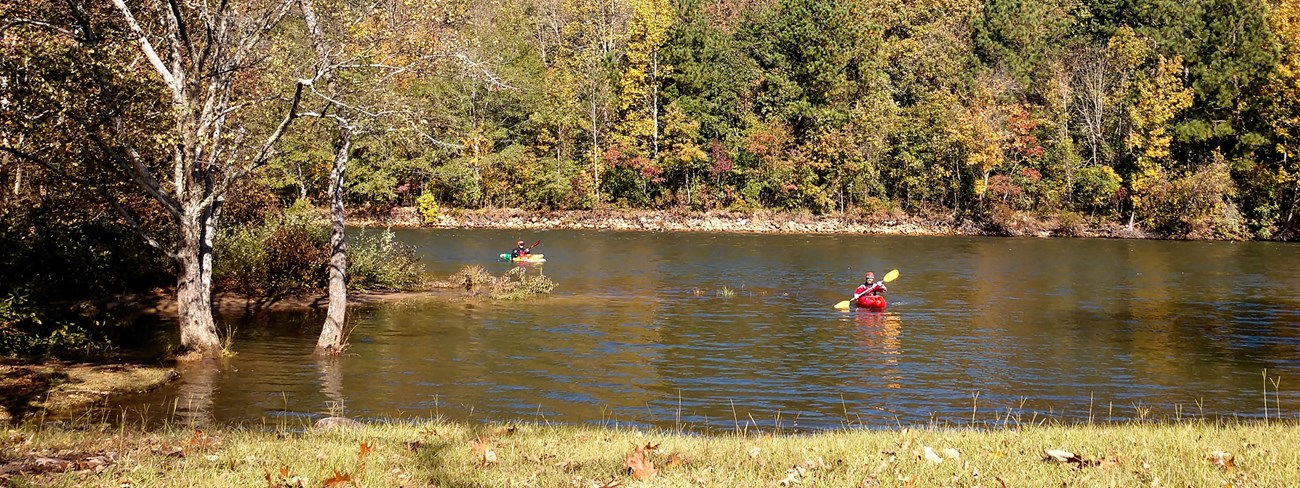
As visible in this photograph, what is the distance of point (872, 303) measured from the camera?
32531 millimetres

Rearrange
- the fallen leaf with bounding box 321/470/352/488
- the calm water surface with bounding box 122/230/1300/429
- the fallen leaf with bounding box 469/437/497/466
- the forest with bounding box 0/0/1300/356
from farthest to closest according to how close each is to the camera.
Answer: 1. the forest with bounding box 0/0/1300/356
2. the calm water surface with bounding box 122/230/1300/429
3. the fallen leaf with bounding box 469/437/497/466
4. the fallen leaf with bounding box 321/470/352/488

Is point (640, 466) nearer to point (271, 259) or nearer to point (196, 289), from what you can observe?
point (196, 289)

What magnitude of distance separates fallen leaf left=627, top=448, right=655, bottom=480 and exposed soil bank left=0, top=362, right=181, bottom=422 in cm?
1056

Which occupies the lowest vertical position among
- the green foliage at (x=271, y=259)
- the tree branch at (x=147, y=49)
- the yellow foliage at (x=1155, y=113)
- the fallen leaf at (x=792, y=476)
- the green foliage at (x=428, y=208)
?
the fallen leaf at (x=792, y=476)

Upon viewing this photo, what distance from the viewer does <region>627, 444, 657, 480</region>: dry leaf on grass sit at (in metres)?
8.60

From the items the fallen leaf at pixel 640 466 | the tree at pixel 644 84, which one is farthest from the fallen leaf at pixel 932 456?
the tree at pixel 644 84

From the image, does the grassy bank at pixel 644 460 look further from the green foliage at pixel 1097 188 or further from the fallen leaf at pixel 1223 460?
the green foliage at pixel 1097 188

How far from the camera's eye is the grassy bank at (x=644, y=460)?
330 inches

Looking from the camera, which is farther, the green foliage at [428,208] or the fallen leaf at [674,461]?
the green foliage at [428,208]

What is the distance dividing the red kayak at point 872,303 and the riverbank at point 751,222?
143ft

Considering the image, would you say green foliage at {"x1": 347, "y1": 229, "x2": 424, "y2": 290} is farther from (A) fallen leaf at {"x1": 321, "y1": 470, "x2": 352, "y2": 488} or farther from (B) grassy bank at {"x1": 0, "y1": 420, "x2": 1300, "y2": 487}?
(A) fallen leaf at {"x1": 321, "y1": 470, "x2": 352, "y2": 488}

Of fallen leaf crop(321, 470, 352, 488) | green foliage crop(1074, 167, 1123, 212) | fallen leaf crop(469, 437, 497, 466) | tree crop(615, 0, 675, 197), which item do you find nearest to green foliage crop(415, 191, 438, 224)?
tree crop(615, 0, 675, 197)

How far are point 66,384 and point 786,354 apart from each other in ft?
49.5

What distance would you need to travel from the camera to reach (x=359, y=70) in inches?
880
